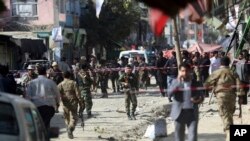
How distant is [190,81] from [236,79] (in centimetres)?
238

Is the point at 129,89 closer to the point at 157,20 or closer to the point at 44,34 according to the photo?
the point at 157,20

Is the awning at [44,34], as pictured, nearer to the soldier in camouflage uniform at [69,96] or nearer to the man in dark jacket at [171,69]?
the man in dark jacket at [171,69]

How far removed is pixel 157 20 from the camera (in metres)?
1.59

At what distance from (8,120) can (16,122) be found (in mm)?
101

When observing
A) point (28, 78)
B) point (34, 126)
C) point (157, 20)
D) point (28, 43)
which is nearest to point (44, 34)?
point (28, 43)

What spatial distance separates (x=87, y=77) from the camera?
16.8 metres

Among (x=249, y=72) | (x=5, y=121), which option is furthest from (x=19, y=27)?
(x=5, y=121)

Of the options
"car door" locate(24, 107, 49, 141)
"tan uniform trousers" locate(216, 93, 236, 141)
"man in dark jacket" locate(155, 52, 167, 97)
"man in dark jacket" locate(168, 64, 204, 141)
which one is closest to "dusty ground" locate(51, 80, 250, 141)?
"man in dark jacket" locate(155, 52, 167, 97)

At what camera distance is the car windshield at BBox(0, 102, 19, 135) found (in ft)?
20.7

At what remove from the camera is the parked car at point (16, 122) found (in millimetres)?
6272

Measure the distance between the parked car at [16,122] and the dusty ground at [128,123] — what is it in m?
6.02

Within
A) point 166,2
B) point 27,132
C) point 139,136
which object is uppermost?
point 166,2

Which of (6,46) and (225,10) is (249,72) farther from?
(225,10)

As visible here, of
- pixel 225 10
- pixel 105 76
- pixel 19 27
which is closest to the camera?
pixel 225 10
